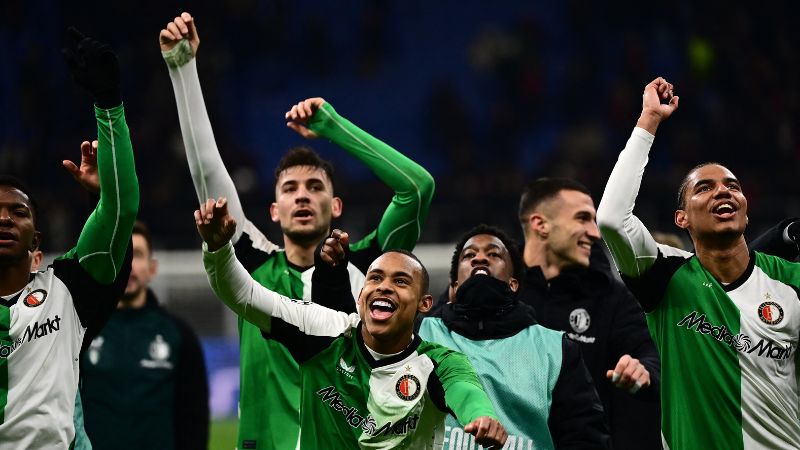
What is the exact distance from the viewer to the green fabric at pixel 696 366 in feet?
15.0

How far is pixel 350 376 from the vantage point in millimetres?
4301

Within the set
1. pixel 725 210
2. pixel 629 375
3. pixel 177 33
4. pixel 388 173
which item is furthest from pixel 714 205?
pixel 177 33

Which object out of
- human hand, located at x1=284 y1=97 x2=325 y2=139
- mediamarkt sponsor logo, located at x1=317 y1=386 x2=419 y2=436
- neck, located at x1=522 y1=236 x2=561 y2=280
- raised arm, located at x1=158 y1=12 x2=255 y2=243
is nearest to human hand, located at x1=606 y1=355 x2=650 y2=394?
mediamarkt sponsor logo, located at x1=317 y1=386 x2=419 y2=436

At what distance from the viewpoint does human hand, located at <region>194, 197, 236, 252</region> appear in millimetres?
4105

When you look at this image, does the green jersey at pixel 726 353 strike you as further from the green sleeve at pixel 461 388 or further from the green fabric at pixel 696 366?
the green sleeve at pixel 461 388

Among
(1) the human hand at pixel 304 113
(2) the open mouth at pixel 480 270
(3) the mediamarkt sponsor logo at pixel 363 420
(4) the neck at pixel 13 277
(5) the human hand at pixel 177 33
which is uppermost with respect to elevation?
(5) the human hand at pixel 177 33

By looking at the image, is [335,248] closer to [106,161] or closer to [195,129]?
[106,161]

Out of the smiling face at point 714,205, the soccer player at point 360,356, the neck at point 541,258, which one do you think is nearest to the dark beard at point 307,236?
the neck at point 541,258

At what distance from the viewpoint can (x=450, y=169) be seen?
18.2 metres

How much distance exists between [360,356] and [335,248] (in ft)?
1.35

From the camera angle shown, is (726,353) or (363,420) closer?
(363,420)

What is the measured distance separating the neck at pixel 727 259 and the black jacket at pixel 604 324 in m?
0.71

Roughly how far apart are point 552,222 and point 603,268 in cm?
45

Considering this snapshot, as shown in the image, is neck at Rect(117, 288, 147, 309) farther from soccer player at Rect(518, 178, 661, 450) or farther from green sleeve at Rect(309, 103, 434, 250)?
soccer player at Rect(518, 178, 661, 450)
